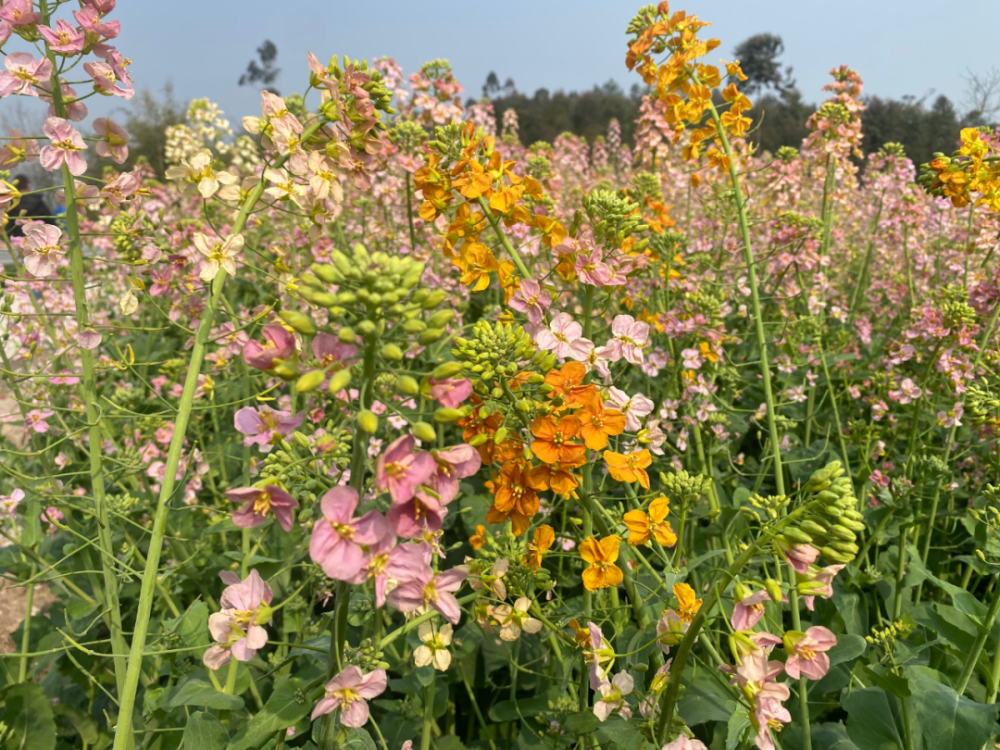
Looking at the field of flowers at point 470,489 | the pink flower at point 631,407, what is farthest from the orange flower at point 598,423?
the pink flower at point 631,407

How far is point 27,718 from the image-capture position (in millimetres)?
2264

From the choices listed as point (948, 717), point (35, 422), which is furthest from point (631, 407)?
point (35, 422)

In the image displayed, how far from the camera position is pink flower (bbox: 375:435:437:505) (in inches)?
38.7

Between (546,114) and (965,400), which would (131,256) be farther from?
(546,114)

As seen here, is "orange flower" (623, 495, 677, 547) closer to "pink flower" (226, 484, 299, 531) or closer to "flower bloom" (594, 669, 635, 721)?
"flower bloom" (594, 669, 635, 721)

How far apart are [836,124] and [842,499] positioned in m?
4.35

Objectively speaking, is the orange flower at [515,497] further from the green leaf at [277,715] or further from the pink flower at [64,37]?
the pink flower at [64,37]

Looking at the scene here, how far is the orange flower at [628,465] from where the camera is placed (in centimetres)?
151

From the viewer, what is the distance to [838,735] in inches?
84.0

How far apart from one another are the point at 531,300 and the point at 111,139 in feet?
4.81

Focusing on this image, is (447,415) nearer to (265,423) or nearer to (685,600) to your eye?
(265,423)

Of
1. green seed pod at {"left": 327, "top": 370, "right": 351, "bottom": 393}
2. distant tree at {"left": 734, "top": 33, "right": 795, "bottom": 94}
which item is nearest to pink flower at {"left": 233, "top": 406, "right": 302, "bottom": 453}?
green seed pod at {"left": 327, "top": 370, "right": 351, "bottom": 393}

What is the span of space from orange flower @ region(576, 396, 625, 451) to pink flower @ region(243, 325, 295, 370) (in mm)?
729

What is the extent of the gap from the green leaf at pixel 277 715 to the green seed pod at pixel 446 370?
798 millimetres
